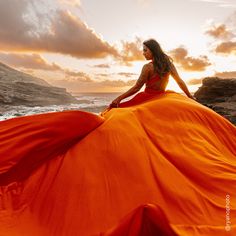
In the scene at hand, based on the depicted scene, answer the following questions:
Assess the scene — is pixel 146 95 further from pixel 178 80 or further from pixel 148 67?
pixel 178 80

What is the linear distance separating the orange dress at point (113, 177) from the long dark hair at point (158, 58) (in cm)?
79

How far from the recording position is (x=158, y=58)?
3865 millimetres

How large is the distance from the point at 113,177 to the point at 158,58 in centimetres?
180

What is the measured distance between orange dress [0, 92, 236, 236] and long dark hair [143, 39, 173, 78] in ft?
2.60

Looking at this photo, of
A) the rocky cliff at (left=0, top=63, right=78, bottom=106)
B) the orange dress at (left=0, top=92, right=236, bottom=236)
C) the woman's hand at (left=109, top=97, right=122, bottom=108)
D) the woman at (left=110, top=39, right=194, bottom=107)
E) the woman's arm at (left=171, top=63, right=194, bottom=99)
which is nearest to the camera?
the orange dress at (left=0, top=92, right=236, bottom=236)

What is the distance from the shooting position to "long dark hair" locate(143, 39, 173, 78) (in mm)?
3859

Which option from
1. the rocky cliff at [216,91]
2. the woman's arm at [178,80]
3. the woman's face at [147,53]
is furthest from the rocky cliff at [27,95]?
the woman's face at [147,53]

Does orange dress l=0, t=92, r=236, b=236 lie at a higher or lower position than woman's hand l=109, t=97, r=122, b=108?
lower

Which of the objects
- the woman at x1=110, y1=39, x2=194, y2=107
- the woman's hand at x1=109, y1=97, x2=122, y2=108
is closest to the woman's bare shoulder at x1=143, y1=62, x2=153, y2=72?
the woman at x1=110, y1=39, x2=194, y2=107

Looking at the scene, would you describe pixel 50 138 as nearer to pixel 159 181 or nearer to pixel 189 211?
pixel 159 181

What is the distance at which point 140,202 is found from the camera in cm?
237

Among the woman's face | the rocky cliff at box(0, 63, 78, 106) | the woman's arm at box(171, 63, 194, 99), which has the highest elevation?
the woman's face

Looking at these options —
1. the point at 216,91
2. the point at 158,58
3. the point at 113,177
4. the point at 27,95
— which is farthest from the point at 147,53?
the point at 27,95

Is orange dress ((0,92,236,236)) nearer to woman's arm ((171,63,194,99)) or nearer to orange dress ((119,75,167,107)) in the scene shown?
orange dress ((119,75,167,107))
